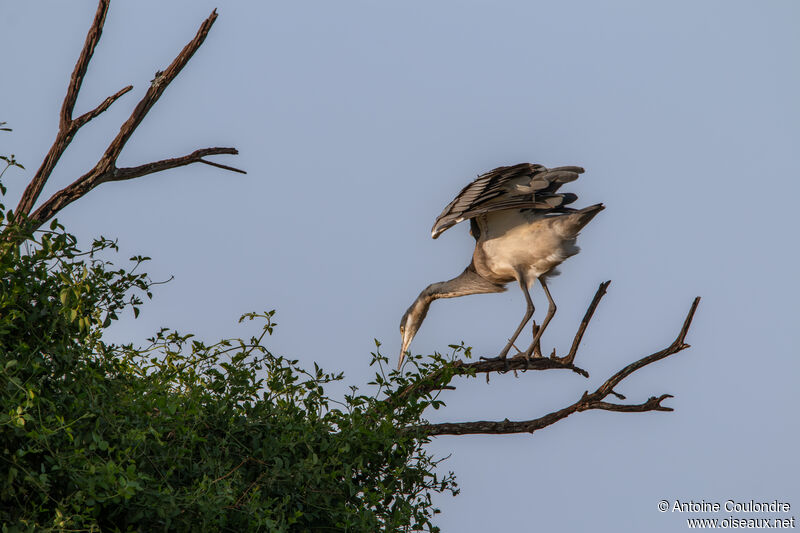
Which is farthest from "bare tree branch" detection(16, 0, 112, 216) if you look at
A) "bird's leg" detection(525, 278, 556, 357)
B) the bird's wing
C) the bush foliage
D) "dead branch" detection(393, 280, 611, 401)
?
"bird's leg" detection(525, 278, 556, 357)

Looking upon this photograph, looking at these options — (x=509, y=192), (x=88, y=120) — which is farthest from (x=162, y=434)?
(x=509, y=192)

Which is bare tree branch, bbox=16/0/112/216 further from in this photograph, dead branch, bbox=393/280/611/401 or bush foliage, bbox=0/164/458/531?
dead branch, bbox=393/280/611/401

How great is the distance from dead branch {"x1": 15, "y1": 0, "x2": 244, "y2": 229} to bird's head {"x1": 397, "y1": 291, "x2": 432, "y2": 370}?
9.80ft

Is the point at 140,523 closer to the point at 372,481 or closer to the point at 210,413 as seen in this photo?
the point at 210,413

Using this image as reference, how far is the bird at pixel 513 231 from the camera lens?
6191 millimetres

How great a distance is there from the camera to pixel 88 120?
4.82 m

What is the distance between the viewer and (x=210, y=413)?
3.88 metres

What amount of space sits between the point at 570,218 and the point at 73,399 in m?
4.06

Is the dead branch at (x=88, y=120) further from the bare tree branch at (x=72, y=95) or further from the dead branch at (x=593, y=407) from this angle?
the dead branch at (x=593, y=407)

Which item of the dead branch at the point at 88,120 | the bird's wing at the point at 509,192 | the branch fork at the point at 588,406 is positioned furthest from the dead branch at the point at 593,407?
the dead branch at the point at 88,120

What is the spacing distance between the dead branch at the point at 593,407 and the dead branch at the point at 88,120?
7.44 ft

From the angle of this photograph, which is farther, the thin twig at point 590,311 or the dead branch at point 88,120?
the thin twig at point 590,311

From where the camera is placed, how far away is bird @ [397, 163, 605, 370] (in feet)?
20.3

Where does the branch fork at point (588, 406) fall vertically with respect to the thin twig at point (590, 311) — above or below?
below
